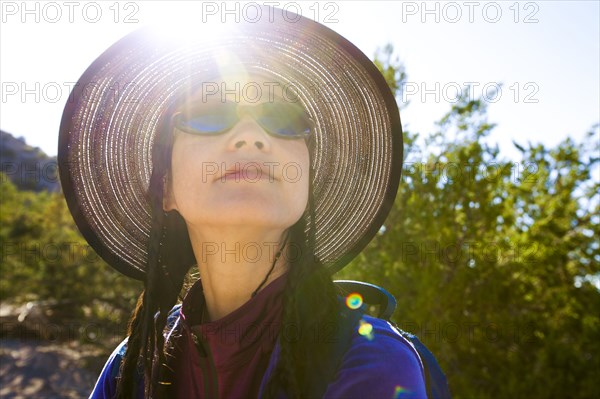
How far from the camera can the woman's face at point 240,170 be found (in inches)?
71.0

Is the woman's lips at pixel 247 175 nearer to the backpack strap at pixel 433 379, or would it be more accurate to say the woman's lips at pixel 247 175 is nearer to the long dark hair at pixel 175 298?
the long dark hair at pixel 175 298

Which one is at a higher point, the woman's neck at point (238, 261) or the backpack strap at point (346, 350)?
the woman's neck at point (238, 261)

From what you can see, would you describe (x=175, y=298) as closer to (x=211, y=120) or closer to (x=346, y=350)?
(x=211, y=120)

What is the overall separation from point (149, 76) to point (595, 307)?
3.55 m

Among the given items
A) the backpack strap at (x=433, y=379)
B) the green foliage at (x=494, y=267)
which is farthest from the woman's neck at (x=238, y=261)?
the green foliage at (x=494, y=267)

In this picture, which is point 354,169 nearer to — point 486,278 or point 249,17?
point 249,17

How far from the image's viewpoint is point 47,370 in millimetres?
7105

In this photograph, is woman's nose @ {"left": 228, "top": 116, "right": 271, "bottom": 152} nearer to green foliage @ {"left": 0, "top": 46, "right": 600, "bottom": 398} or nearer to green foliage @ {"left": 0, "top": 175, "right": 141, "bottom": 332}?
green foliage @ {"left": 0, "top": 46, "right": 600, "bottom": 398}

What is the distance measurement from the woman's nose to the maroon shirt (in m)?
0.45

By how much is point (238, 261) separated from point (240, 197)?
289 millimetres

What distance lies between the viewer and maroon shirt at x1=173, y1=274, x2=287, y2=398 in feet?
5.82

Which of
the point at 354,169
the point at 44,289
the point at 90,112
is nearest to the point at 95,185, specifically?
the point at 90,112

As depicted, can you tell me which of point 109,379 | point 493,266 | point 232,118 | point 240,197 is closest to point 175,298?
point 109,379

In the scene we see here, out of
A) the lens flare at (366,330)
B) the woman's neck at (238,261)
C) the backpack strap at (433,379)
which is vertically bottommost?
the backpack strap at (433,379)
